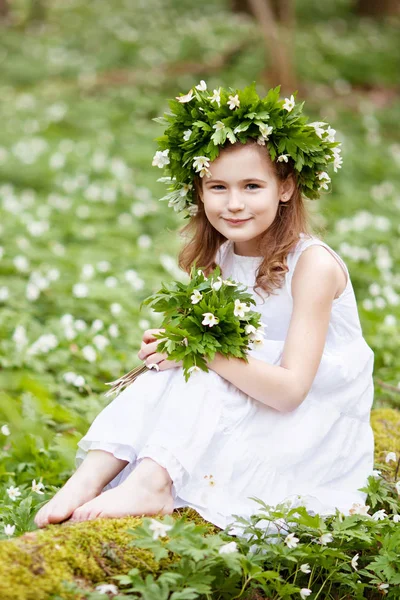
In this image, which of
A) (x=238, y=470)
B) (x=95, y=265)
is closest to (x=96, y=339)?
(x=95, y=265)

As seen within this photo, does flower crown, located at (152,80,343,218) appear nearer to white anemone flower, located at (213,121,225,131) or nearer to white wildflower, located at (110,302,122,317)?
white anemone flower, located at (213,121,225,131)

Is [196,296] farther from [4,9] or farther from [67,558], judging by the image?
[4,9]

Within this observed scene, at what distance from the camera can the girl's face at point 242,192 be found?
290cm

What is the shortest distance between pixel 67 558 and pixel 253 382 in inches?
35.3

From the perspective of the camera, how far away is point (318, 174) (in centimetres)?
302

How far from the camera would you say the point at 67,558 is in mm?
2299

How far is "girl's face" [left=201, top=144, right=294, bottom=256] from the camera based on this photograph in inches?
114

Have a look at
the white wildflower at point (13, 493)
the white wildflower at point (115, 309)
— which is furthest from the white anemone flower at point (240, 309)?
the white wildflower at point (115, 309)

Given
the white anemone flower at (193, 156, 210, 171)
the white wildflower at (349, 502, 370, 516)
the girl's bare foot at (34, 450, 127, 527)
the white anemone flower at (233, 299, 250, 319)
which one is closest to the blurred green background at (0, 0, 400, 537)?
the girl's bare foot at (34, 450, 127, 527)

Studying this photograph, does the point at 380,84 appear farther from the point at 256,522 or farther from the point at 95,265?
the point at 256,522

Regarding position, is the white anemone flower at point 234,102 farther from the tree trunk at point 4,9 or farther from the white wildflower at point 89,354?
the tree trunk at point 4,9

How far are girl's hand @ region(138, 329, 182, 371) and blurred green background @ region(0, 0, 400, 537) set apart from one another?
0.70 meters

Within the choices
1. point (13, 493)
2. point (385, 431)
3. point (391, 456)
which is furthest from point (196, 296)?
point (385, 431)

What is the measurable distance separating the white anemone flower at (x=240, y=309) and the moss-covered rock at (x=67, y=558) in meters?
0.79
